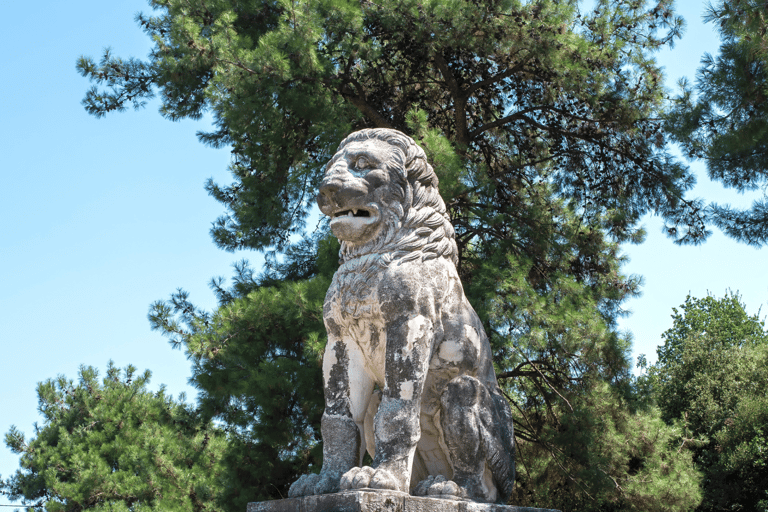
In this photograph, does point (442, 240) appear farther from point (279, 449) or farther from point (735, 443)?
point (735, 443)

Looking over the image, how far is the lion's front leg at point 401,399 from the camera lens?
147 inches

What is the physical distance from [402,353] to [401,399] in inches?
9.2

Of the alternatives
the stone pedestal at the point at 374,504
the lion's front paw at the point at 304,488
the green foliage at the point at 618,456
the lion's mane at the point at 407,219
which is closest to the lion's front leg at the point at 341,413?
the lion's front paw at the point at 304,488

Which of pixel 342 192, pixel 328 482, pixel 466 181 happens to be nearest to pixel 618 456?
pixel 466 181

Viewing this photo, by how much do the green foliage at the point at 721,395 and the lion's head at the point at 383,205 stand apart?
6.20 metres

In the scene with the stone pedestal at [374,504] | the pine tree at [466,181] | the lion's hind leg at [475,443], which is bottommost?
the stone pedestal at [374,504]

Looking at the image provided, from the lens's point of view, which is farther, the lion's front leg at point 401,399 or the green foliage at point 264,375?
the green foliage at point 264,375

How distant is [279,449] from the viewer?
8.10 metres

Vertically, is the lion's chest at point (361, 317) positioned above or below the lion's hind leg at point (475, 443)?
above

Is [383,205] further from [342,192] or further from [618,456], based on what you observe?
[618,456]

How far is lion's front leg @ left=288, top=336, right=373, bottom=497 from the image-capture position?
3.90 m

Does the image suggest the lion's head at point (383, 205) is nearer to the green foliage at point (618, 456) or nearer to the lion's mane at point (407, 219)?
the lion's mane at point (407, 219)

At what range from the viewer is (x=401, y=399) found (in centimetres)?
387

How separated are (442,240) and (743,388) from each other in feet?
43.5
